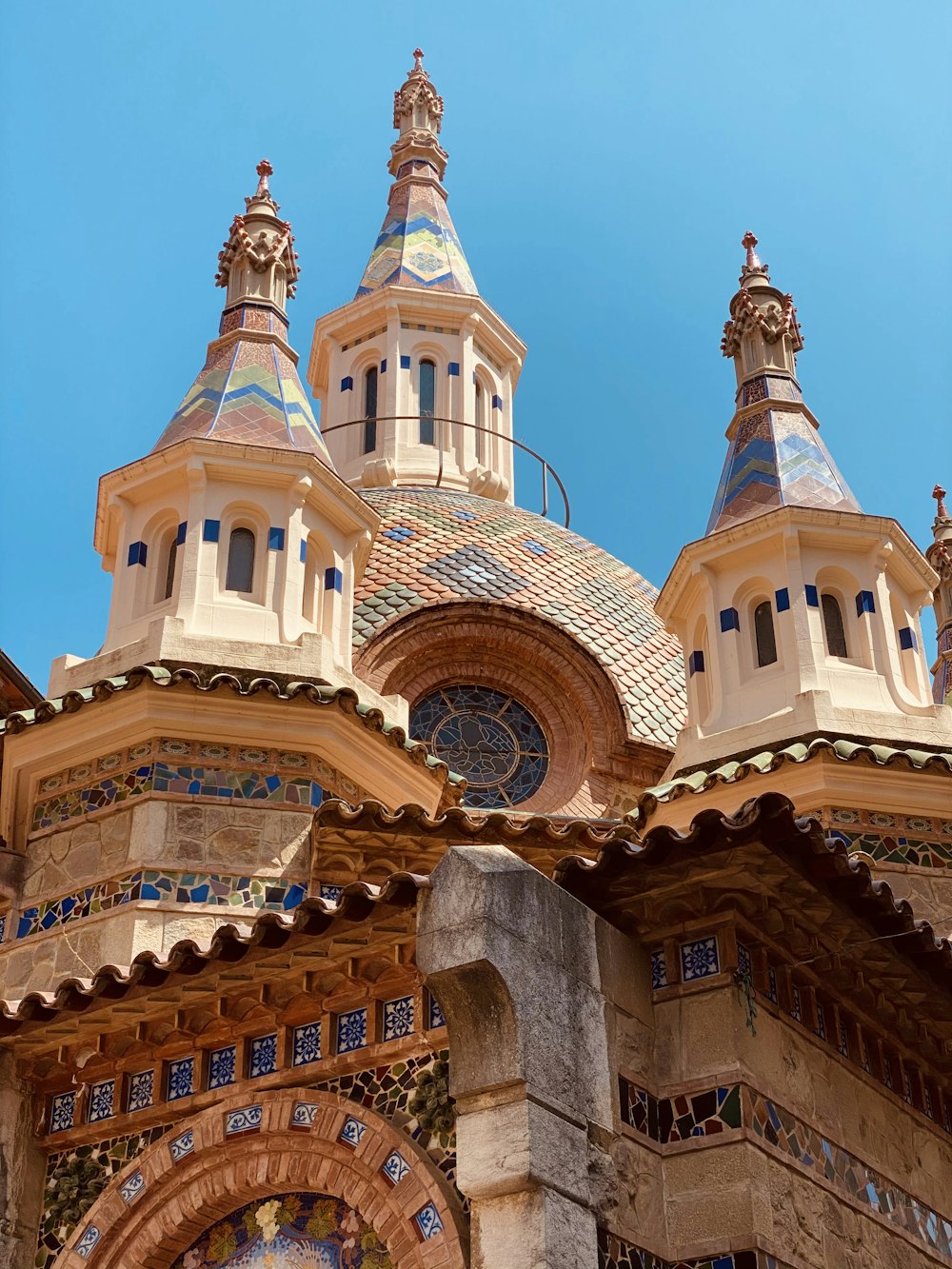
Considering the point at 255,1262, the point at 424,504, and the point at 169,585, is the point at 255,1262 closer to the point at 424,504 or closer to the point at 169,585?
the point at 169,585

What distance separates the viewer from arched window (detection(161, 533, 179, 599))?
13883 millimetres

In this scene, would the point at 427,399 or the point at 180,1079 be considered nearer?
the point at 180,1079

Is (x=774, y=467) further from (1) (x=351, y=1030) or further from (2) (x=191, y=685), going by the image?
(1) (x=351, y=1030)

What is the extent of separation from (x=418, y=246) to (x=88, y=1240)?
1927 cm

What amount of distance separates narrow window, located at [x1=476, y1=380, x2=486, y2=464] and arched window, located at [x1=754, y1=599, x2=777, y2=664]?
30.5ft

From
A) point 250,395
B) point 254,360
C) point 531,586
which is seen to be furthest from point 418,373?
point 250,395

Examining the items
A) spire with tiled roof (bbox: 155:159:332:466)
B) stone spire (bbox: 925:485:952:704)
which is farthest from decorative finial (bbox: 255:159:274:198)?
stone spire (bbox: 925:485:952:704)

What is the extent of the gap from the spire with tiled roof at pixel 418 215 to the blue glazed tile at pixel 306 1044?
17.5 meters

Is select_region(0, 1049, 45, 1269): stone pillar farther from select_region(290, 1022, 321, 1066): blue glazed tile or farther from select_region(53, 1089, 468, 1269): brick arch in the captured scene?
select_region(290, 1022, 321, 1066): blue glazed tile

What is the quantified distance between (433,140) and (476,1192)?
23354 mm

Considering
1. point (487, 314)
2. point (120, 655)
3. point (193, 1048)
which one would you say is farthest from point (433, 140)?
point (193, 1048)

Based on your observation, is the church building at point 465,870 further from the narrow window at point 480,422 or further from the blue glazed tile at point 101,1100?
the narrow window at point 480,422

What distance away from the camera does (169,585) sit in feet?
45.7

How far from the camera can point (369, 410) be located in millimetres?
23594
